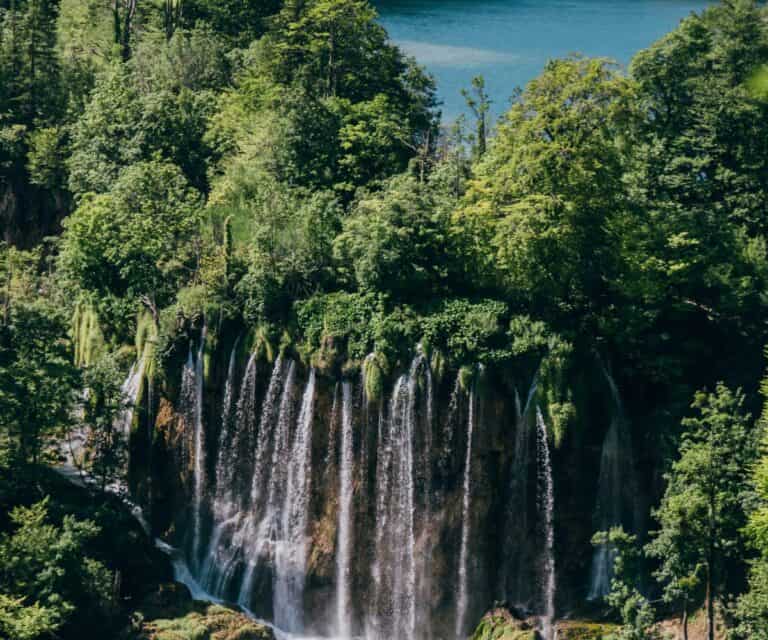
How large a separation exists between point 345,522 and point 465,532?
4.01m

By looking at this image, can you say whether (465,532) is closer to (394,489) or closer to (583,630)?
(394,489)

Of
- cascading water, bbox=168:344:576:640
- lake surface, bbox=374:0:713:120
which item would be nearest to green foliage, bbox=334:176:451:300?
cascading water, bbox=168:344:576:640

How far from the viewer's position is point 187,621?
107ft

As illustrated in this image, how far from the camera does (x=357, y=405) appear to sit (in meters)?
34.3

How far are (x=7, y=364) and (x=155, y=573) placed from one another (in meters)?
8.24

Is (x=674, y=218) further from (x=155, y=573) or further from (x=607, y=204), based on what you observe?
(x=155, y=573)

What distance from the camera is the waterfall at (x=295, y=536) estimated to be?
35094 mm

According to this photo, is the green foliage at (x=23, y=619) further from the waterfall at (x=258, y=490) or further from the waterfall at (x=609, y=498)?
the waterfall at (x=609, y=498)

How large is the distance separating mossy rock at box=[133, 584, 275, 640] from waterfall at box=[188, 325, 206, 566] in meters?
3.02

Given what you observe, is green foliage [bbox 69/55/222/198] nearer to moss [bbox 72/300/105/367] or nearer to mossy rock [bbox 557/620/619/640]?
moss [bbox 72/300/105/367]

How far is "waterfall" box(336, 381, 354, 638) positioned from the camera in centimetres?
3444

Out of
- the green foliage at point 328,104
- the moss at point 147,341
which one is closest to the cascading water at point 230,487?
the moss at point 147,341

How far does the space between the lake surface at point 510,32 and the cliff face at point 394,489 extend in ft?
94.6

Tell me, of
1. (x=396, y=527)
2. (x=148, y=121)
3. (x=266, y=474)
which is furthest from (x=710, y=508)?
(x=148, y=121)
